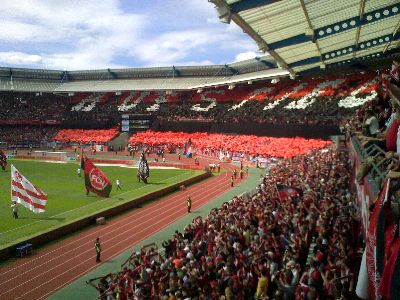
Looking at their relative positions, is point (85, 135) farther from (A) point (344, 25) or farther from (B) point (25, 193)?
(A) point (344, 25)

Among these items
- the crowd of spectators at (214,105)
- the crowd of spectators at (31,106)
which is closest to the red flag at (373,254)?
the crowd of spectators at (214,105)

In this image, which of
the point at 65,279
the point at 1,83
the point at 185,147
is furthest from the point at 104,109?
the point at 65,279

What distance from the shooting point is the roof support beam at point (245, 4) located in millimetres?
11867

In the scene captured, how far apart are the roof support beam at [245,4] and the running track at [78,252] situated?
10.9m

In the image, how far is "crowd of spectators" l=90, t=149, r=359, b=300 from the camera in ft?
26.6

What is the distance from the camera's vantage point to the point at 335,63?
83.1ft

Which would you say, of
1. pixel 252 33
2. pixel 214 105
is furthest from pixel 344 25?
pixel 214 105

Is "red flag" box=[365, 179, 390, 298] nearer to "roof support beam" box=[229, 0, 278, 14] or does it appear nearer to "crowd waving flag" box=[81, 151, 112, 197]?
"roof support beam" box=[229, 0, 278, 14]

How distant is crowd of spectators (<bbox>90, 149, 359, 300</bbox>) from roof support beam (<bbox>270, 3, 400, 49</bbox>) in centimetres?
661

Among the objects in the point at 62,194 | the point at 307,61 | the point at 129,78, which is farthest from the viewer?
the point at 129,78

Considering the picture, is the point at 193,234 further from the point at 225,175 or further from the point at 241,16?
the point at 225,175

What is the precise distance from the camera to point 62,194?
28.5 m

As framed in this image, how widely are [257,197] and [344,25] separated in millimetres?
7850

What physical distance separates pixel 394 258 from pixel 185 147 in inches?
2098
